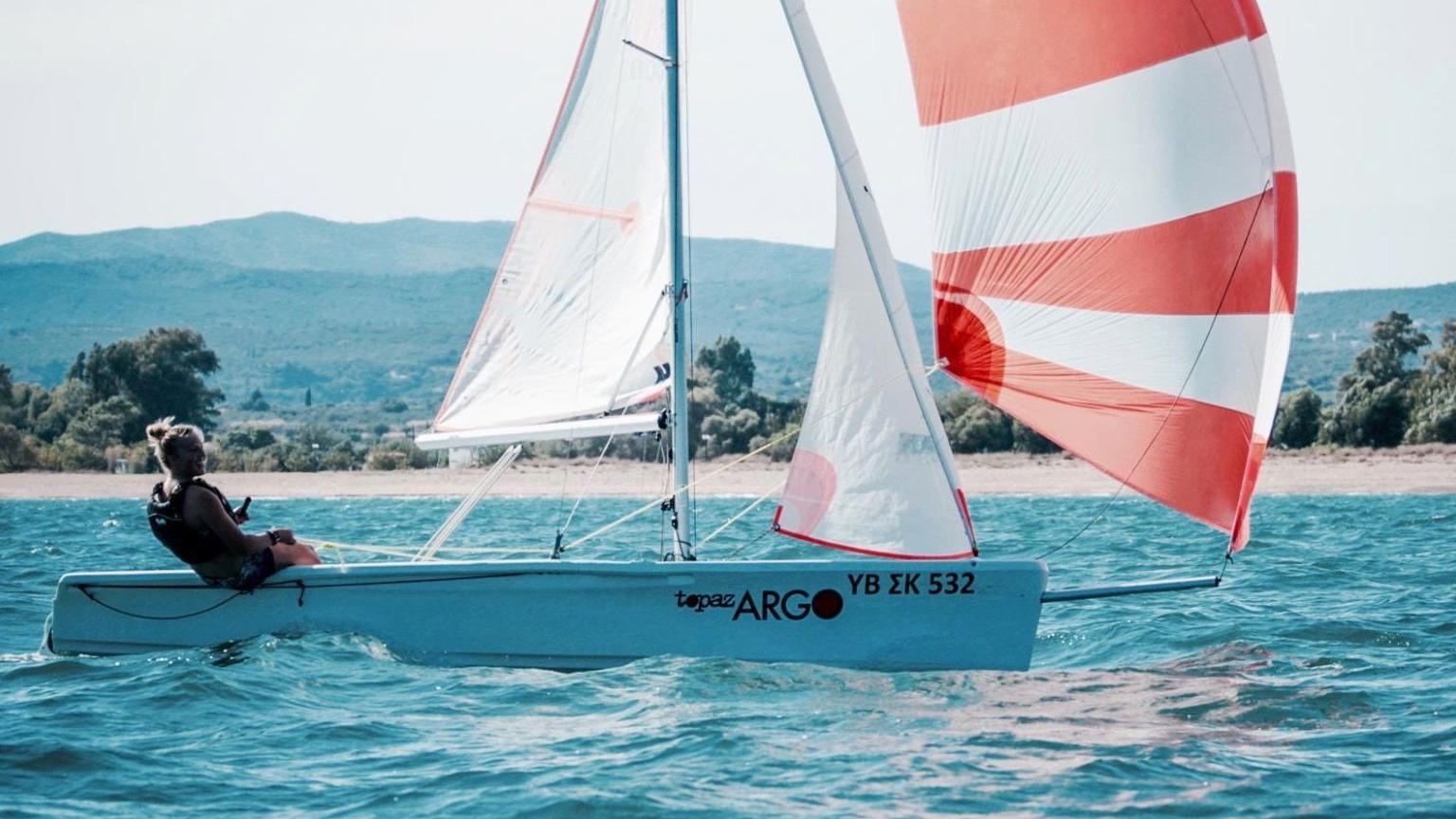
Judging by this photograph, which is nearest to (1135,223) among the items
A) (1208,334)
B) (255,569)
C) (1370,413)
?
(1208,334)

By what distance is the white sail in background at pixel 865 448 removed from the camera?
10.2 meters

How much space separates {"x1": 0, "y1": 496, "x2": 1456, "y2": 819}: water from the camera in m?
7.55

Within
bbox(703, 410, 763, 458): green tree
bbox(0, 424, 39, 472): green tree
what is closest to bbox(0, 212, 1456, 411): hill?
bbox(703, 410, 763, 458): green tree

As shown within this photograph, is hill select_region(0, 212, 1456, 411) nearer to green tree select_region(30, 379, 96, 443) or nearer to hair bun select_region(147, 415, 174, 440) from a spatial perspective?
green tree select_region(30, 379, 96, 443)

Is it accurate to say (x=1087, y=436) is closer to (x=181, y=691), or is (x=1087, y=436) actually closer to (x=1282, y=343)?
(x=1282, y=343)

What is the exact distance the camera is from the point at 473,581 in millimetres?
10258

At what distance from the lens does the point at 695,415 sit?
4456 cm

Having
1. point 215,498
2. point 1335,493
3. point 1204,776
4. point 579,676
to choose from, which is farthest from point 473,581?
point 1335,493

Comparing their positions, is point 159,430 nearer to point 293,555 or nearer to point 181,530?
point 181,530

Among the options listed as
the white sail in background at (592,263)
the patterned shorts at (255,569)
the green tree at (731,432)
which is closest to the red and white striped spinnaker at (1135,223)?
the white sail in background at (592,263)

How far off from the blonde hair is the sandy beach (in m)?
21.0

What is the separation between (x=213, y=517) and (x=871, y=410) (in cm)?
402

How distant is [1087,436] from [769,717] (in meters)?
2.61

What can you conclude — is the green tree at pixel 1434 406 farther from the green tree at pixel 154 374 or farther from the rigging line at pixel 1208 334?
the green tree at pixel 154 374
